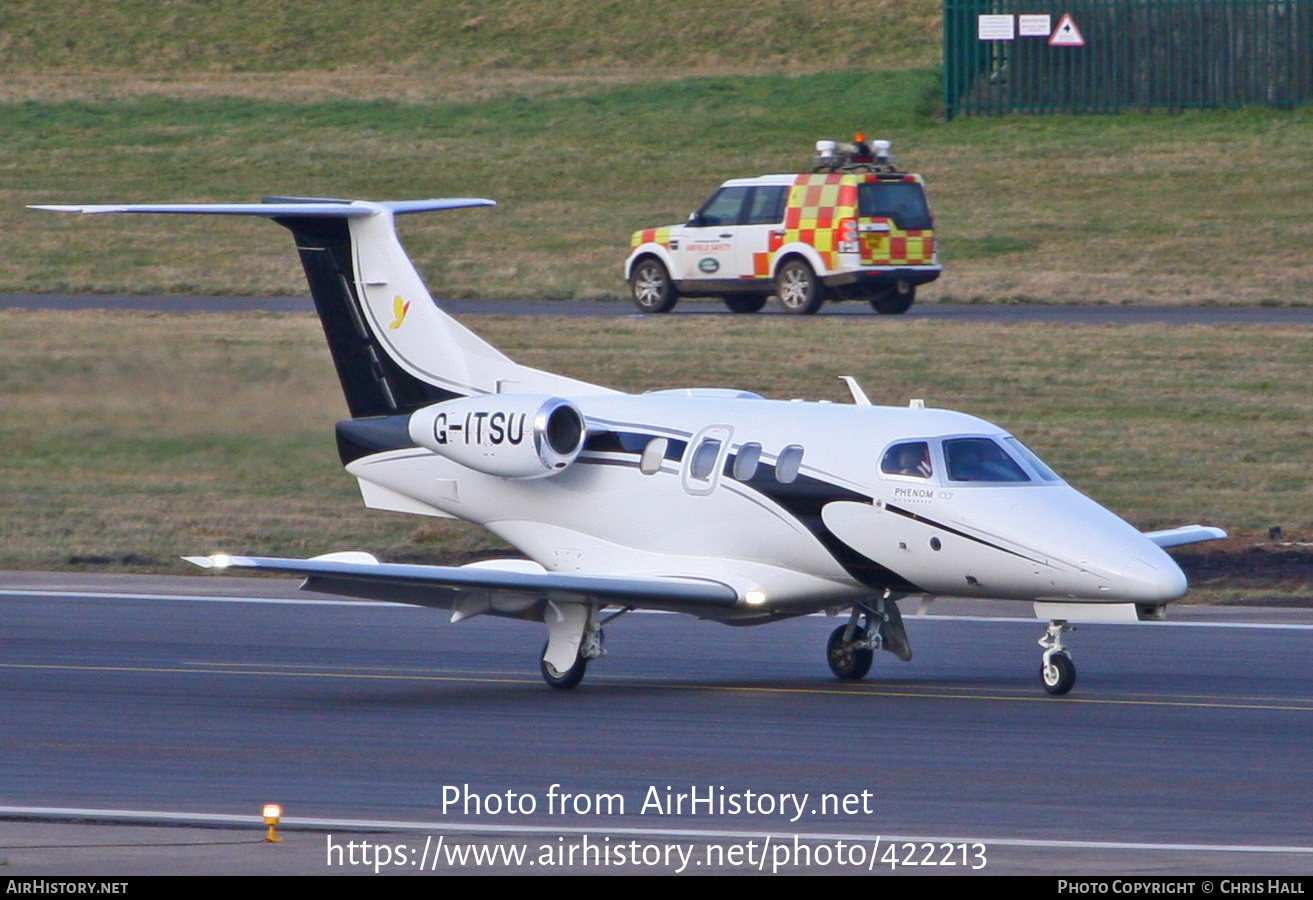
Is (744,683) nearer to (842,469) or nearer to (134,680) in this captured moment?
(842,469)

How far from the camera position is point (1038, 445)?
2869 cm

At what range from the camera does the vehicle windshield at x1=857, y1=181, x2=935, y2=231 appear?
35.5 meters

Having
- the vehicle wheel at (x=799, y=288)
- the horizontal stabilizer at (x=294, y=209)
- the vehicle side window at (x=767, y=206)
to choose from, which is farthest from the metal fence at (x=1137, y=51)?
the horizontal stabilizer at (x=294, y=209)

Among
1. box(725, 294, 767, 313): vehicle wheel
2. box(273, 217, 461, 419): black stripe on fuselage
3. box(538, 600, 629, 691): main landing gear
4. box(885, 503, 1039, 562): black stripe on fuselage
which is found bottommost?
box(725, 294, 767, 313): vehicle wheel

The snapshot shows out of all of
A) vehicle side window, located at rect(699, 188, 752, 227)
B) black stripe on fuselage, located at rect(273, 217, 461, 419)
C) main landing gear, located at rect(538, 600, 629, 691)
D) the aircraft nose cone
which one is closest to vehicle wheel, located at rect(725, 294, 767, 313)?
vehicle side window, located at rect(699, 188, 752, 227)

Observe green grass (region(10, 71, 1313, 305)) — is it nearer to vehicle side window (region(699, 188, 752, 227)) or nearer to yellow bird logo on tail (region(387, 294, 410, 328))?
vehicle side window (region(699, 188, 752, 227))

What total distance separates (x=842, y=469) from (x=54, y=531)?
13434mm

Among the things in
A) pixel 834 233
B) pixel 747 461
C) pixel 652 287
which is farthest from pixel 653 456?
pixel 652 287

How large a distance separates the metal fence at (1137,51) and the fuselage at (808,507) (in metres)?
36.3

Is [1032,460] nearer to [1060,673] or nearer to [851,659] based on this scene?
[1060,673]

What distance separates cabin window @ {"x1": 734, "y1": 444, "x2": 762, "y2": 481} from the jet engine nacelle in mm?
1407

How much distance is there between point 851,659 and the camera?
17.2 metres

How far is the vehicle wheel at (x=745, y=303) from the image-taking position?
3669cm

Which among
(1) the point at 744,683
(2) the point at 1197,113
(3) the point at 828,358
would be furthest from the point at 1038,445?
(2) the point at 1197,113
